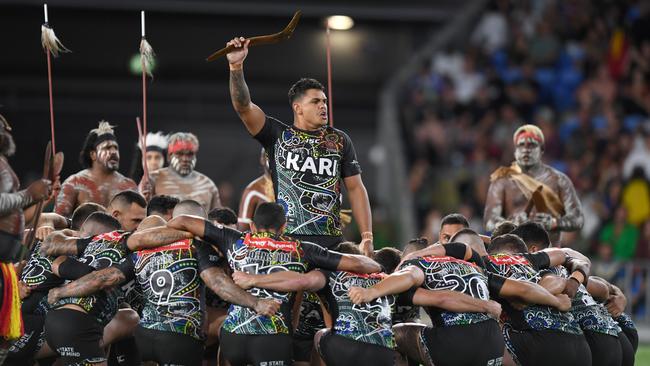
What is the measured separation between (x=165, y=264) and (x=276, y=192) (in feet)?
3.66

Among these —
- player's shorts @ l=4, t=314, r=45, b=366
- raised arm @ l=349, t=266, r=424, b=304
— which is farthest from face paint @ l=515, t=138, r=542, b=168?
player's shorts @ l=4, t=314, r=45, b=366

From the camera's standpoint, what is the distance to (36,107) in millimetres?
19594

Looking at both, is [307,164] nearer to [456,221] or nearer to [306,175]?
[306,175]

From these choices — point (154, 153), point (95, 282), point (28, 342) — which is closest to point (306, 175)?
point (95, 282)

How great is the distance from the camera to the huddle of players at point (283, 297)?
288 inches

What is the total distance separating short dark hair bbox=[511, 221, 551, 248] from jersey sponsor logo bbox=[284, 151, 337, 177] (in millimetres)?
1874

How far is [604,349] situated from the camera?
336 inches

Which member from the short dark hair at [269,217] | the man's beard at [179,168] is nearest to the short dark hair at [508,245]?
the short dark hair at [269,217]

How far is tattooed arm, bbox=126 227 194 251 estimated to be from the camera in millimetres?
7664

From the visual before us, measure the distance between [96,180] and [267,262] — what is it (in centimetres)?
368

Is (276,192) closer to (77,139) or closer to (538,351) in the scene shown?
(538,351)

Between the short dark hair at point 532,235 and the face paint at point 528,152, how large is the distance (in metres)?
1.91

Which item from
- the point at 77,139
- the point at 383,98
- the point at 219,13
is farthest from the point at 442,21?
the point at 77,139

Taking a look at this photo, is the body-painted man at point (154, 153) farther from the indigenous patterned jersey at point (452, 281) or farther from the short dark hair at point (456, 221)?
the indigenous patterned jersey at point (452, 281)
